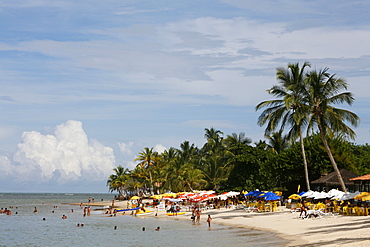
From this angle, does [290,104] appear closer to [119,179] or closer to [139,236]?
[139,236]

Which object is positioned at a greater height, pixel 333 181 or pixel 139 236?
pixel 333 181

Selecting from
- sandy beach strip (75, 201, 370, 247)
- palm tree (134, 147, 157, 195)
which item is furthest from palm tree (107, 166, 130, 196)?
sandy beach strip (75, 201, 370, 247)

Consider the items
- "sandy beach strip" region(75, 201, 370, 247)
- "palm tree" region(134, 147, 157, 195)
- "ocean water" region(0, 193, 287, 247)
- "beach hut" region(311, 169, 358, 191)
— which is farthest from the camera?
"palm tree" region(134, 147, 157, 195)

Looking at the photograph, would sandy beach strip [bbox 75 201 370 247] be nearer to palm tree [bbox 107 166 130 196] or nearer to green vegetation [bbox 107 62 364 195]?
green vegetation [bbox 107 62 364 195]

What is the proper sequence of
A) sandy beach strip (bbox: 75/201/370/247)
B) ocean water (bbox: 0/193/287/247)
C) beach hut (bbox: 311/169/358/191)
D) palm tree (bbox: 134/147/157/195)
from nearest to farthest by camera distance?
sandy beach strip (bbox: 75/201/370/247) < ocean water (bbox: 0/193/287/247) < beach hut (bbox: 311/169/358/191) < palm tree (bbox: 134/147/157/195)

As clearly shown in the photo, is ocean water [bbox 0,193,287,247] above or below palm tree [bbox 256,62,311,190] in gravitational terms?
below

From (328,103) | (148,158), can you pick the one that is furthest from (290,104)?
(148,158)

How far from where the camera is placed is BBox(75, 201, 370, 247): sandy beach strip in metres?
23.8

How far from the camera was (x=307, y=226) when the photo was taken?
32125 millimetres

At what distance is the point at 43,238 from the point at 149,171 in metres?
50.7

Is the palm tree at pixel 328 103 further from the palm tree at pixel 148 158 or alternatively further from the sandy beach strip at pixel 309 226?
the palm tree at pixel 148 158

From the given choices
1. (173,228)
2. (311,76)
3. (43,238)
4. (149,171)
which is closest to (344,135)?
(311,76)

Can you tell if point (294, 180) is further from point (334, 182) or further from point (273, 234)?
point (273, 234)

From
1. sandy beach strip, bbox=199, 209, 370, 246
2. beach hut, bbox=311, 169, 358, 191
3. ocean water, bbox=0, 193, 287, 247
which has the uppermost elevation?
beach hut, bbox=311, 169, 358, 191
